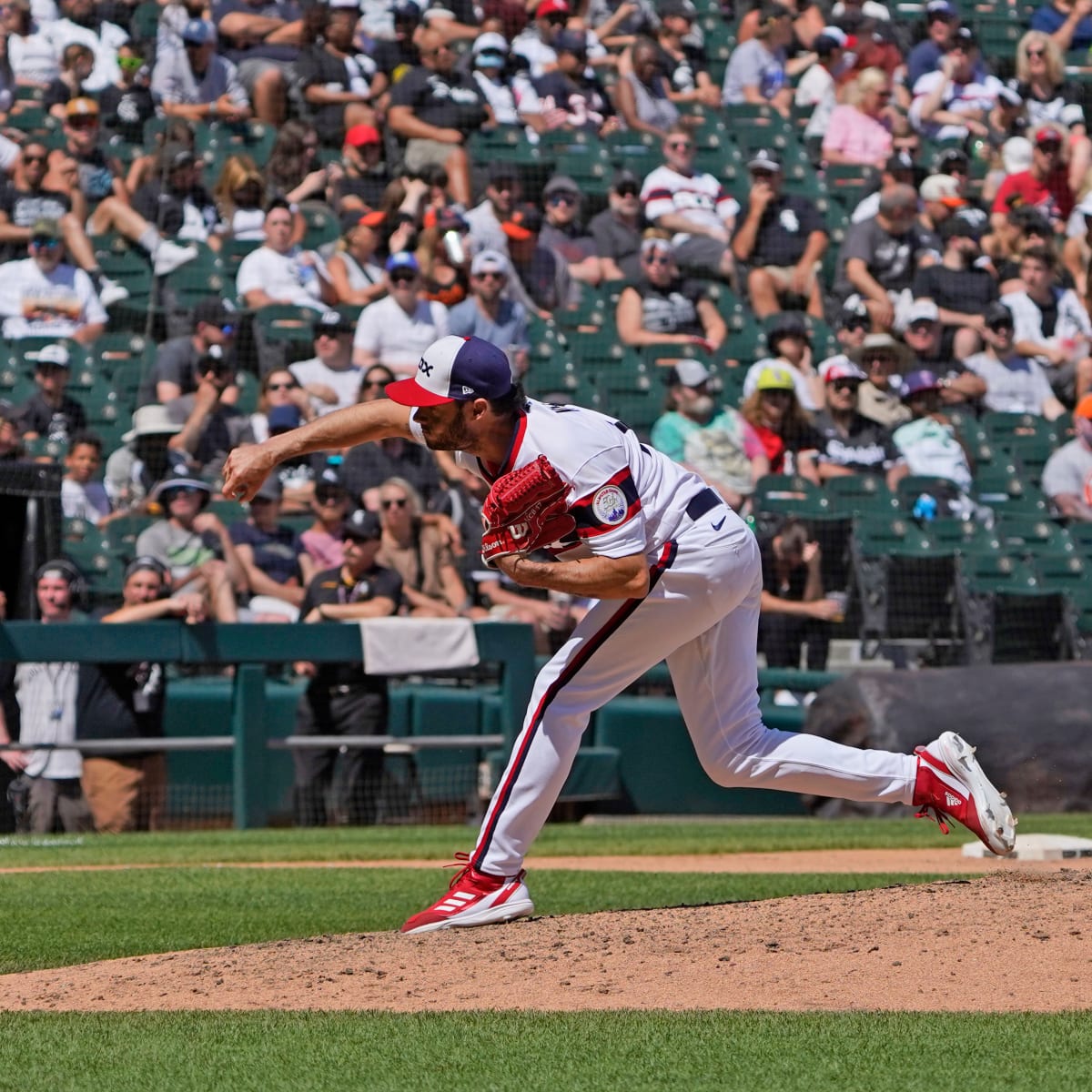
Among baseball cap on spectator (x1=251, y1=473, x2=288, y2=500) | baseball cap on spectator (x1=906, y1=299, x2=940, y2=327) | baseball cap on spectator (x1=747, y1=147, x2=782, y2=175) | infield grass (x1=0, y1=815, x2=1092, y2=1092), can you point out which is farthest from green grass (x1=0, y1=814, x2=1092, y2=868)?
baseball cap on spectator (x1=747, y1=147, x2=782, y2=175)

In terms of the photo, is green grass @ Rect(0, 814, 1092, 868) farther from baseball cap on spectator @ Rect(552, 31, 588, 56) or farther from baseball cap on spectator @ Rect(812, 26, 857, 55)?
baseball cap on spectator @ Rect(812, 26, 857, 55)

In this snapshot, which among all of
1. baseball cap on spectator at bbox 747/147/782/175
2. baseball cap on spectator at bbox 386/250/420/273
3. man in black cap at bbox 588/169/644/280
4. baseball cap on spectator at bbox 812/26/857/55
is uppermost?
baseball cap on spectator at bbox 812/26/857/55

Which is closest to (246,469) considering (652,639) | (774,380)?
(652,639)

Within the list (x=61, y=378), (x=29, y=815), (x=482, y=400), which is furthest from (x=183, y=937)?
(x=61, y=378)

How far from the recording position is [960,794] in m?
5.25

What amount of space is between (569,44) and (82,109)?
4.37m

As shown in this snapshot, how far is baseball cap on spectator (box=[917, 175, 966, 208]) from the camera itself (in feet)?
52.3

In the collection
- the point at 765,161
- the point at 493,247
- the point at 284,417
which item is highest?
the point at 765,161

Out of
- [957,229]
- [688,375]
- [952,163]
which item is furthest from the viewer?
[952,163]

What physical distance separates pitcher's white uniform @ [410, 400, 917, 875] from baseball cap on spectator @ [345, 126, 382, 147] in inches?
379

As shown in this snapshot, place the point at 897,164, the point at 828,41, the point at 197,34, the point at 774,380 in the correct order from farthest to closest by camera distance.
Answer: the point at 828,41
the point at 897,164
the point at 197,34
the point at 774,380

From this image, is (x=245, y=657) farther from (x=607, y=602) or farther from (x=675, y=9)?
(x=675, y=9)

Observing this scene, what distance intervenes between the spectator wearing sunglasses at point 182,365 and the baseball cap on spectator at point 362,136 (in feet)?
8.05

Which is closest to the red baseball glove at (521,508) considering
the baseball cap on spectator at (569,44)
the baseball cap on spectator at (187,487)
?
the baseball cap on spectator at (187,487)
